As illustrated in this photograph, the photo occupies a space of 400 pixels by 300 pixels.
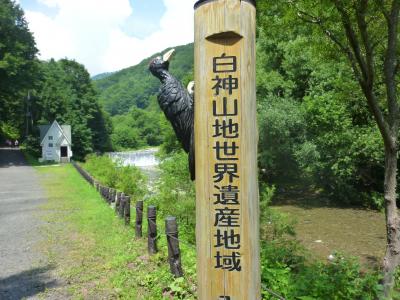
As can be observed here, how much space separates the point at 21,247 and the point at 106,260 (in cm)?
263

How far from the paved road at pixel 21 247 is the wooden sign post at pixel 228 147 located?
407 cm

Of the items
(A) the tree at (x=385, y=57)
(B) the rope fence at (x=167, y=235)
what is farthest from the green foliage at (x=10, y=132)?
(A) the tree at (x=385, y=57)

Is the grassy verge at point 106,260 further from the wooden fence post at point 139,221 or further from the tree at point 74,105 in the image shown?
the tree at point 74,105

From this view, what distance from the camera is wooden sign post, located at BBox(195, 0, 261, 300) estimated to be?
267 centimetres

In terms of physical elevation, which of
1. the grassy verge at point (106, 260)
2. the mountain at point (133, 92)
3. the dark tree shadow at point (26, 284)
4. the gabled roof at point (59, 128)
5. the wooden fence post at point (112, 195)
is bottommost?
the dark tree shadow at point (26, 284)

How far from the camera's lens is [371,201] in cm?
1689

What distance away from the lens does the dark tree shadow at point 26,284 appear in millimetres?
5734

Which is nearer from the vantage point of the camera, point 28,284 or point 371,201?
point 28,284

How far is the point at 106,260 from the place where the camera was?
705 cm

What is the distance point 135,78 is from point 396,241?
119 metres

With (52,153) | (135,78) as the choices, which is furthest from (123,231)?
(135,78)

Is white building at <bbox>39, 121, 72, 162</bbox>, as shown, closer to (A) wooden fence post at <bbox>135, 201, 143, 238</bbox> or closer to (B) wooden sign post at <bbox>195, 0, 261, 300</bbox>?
(A) wooden fence post at <bbox>135, 201, 143, 238</bbox>

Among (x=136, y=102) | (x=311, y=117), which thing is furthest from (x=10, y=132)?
(x=136, y=102)

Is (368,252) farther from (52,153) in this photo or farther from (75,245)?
(52,153)
